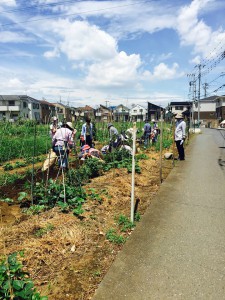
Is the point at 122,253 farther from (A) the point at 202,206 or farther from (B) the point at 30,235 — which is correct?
(A) the point at 202,206

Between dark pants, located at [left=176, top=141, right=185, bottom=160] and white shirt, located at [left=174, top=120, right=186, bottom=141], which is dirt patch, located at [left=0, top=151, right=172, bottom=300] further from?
dark pants, located at [left=176, top=141, right=185, bottom=160]

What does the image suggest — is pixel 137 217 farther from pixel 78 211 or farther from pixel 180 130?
pixel 180 130

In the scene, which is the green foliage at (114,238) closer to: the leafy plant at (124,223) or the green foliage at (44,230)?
the leafy plant at (124,223)

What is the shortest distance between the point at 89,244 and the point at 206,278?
1533 mm

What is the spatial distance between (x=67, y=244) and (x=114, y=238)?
671 mm

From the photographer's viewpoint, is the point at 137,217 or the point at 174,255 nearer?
the point at 174,255

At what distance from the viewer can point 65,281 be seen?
252 centimetres

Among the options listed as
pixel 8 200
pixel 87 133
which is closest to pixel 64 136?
pixel 87 133

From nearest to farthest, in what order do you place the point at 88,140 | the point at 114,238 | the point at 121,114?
the point at 114,238 < the point at 88,140 < the point at 121,114

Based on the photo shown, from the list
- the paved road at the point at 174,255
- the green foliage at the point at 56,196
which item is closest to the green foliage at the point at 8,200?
the green foliage at the point at 56,196

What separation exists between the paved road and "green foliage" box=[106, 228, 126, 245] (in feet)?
0.37

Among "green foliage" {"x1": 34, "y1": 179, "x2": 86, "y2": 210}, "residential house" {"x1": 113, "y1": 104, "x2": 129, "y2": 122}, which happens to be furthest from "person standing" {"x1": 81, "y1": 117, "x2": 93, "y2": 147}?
"green foliage" {"x1": 34, "y1": 179, "x2": 86, "y2": 210}

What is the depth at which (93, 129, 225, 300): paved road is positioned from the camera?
2.40m

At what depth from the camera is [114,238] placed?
3.38 metres
